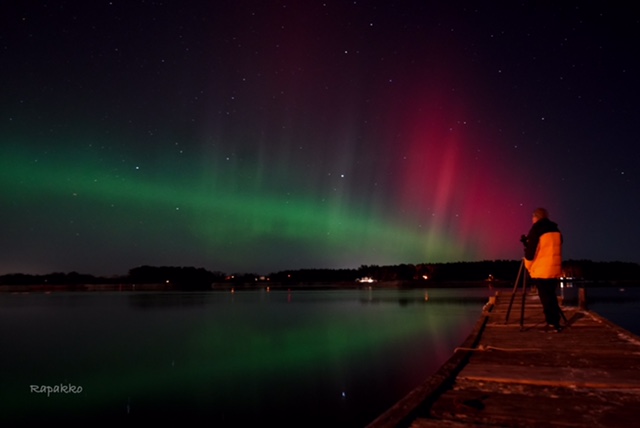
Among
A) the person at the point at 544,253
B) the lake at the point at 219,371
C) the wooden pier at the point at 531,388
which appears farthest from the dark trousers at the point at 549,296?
the lake at the point at 219,371

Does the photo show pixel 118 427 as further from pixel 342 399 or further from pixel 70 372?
pixel 70 372

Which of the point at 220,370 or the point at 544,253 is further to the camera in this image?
the point at 220,370

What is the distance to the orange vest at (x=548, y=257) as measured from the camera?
793 cm

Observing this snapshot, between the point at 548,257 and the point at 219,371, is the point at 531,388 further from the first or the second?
the point at 219,371

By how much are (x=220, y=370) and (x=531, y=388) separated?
14.3 m

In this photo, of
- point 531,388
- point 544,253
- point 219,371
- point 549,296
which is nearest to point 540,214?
point 544,253

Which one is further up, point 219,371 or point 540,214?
point 540,214

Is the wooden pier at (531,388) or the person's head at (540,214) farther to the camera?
the person's head at (540,214)

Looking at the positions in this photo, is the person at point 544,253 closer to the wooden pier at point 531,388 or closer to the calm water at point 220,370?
the wooden pier at point 531,388

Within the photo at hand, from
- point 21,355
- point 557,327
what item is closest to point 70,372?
point 21,355

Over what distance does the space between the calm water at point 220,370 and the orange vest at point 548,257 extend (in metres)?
5.38

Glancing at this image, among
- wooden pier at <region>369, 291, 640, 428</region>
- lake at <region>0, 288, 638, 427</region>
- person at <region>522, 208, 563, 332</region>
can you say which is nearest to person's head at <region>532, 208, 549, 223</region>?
person at <region>522, 208, 563, 332</region>

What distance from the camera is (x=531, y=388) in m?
4.61

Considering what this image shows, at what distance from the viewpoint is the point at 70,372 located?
55.6ft
